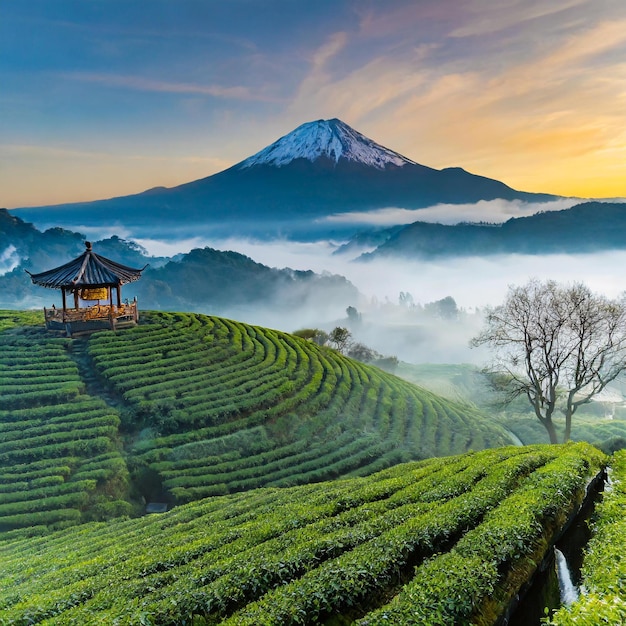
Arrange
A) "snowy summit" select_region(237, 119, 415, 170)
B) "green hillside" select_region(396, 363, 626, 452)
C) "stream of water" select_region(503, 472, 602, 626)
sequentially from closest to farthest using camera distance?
"stream of water" select_region(503, 472, 602, 626)
"green hillside" select_region(396, 363, 626, 452)
"snowy summit" select_region(237, 119, 415, 170)

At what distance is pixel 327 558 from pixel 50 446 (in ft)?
44.3

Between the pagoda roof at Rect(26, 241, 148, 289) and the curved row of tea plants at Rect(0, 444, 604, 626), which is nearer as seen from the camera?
the curved row of tea plants at Rect(0, 444, 604, 626)

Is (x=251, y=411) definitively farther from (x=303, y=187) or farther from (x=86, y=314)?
(x=303, y=187)

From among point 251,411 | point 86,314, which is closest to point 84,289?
point 86,314

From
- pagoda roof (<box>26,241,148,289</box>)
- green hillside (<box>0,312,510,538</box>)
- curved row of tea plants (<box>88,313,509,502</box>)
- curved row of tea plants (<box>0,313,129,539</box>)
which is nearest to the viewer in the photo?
curved row of tea plants (<box>0,313,129,539</box>)

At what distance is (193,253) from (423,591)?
135 metres

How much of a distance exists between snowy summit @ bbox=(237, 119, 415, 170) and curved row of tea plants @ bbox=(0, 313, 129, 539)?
168485 mm

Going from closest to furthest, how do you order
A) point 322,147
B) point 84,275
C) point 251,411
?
point 251,411 < point 84,275 < point 322,147

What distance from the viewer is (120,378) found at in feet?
69.5

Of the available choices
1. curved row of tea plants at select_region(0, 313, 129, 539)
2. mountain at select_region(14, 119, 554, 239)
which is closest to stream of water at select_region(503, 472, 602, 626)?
curved row of tea plants at select_region(0, 313, 129, 539)

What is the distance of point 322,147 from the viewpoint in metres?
177

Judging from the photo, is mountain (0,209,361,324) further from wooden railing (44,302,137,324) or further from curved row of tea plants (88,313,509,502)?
curved row of tea plants (88,313,509,502)

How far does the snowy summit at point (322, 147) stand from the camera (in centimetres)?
17412

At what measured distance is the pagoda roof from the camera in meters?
23.5
